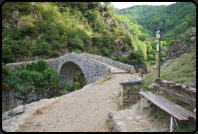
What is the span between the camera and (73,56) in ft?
39.8

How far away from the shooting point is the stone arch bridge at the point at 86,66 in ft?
32.1

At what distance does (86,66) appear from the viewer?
35.0 ft

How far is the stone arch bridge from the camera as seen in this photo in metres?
9.77

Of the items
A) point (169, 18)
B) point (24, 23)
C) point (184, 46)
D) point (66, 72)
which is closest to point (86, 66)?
point (66, 72)

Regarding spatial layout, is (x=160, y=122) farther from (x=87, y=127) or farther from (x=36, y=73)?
(x=36, y=73)

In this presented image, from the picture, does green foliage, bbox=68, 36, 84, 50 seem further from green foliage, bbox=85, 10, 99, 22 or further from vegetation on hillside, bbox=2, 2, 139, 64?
green foliage, bbox=85, 10, 99, 22

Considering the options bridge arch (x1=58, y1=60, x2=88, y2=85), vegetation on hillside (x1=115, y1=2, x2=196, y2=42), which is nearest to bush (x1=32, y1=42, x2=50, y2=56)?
bridge arch (x1=58, y1=60, x2=88, y2=85)

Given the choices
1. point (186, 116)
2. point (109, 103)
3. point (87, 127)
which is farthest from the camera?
point (109, 103)

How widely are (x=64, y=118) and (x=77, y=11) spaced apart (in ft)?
86.2

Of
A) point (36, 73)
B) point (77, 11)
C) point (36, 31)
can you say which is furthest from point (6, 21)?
point (77, 11)

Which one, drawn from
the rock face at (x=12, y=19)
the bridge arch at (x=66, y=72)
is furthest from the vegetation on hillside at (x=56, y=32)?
the bridge arch at (x=66, y=72)

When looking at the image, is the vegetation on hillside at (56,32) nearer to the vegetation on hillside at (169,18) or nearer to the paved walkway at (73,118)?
the paved walkway at (73,118)

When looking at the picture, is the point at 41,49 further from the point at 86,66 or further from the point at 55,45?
the point at 86,66

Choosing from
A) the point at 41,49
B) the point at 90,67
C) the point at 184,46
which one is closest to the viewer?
the point at 184,46
